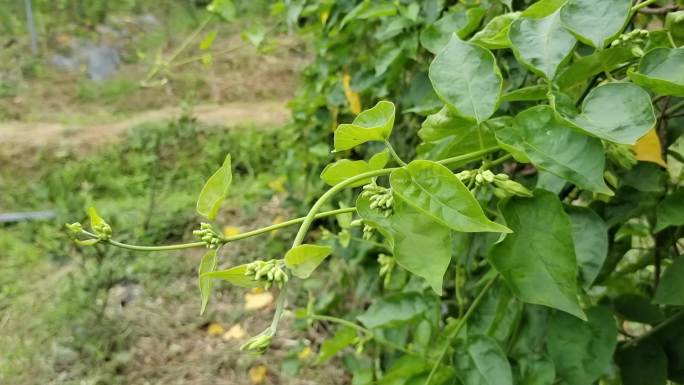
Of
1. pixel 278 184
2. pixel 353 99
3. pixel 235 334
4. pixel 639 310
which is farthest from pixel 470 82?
pixel 278 184

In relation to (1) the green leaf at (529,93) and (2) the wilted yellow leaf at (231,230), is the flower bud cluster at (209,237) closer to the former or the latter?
(1) the green leaf at (529,93)

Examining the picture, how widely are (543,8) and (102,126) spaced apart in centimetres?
400

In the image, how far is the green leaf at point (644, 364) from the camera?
734mm

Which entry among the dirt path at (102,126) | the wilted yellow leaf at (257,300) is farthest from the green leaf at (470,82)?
the dirt path at (102,126)

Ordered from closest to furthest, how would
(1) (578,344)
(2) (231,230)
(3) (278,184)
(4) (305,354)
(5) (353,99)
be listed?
(1) (578,344) < (5) (353,99) < (4) (305,354) < (3) (278,184) < (2) (231,230)

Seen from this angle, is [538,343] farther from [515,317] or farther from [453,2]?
[453,2]

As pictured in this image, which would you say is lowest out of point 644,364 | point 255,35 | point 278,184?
point 278,184

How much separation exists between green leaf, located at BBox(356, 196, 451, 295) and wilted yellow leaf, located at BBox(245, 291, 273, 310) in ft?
5.26

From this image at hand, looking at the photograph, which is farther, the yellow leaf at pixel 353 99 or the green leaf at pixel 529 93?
the yellow leaf at pixel 353 99

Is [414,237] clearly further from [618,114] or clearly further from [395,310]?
[395,310]

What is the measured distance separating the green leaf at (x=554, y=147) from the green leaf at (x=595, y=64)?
0.24 ft

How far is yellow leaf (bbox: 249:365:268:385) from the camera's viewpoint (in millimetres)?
1691

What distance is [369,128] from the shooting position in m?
0.47

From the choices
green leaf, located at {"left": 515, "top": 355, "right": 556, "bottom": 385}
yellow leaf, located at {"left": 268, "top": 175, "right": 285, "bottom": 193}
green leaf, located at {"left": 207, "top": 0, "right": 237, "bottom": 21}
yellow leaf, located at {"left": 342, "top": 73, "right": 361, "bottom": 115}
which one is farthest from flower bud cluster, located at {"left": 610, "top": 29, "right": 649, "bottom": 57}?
yellow leaf, located at {"left": 268, "top": 175, "right": 285, "bottom": 193}
